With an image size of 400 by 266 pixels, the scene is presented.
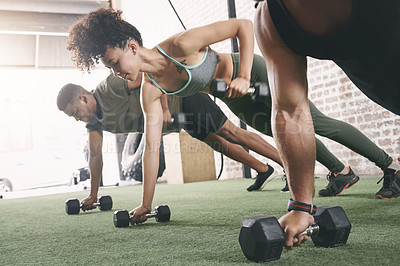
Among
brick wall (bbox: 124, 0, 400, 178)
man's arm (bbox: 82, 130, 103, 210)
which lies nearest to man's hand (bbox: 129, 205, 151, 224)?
man's arm (bbox: 82, 130, 103, 210)

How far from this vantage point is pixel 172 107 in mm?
2451

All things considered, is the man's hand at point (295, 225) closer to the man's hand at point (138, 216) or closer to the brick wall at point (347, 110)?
the man's hand at point (138, 216)

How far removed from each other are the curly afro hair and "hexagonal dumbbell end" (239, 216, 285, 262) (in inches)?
44.0

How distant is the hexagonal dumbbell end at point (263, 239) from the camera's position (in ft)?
2.65

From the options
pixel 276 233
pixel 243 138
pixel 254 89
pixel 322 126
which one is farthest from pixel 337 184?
pixel 276 233

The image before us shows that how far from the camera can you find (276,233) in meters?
0.82

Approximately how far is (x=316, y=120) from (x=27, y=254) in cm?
131

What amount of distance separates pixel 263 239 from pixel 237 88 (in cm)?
85

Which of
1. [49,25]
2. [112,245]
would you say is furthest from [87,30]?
[49,25]

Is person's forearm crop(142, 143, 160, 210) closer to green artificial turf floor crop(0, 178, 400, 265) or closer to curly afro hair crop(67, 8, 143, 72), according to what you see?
green artificial turf floor crop(0, 178, 400, 265)

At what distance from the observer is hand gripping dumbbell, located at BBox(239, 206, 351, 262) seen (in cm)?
81

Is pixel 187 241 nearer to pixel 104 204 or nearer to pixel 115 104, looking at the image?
pixel 104 204

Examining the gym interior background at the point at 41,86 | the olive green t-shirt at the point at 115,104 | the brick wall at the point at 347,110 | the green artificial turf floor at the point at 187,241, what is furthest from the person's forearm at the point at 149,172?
the gym interior background at the point at 41,86

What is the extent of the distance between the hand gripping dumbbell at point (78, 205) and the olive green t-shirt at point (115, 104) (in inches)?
18.2
